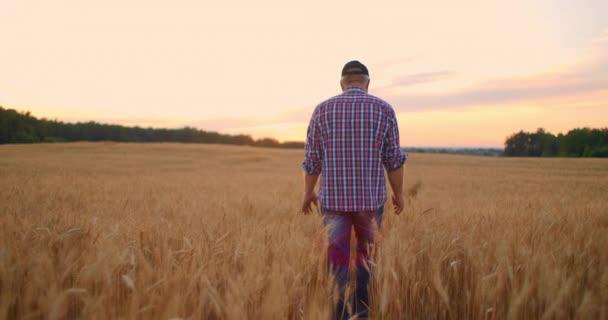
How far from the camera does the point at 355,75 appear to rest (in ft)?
7.96

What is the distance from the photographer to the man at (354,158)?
2305mm

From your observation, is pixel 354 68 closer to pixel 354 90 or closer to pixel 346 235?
pixel 354 90

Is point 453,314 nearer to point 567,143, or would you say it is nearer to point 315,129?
point 315,129

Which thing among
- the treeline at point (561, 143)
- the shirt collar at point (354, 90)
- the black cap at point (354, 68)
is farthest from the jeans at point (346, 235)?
the treeline at point (561, 143)

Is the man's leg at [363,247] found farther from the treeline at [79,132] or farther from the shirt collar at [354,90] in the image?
the treeline at [79,132]

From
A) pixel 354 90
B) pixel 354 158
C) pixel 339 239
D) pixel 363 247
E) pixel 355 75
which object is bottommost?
pixel 363 247

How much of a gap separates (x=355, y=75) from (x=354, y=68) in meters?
0.05

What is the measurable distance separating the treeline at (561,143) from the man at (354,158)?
5650 cm

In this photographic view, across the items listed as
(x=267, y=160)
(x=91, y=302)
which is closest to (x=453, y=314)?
(x=91, y=302)

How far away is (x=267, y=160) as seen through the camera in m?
26.3

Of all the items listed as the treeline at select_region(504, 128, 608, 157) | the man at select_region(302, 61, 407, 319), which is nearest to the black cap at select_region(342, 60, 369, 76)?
the man at select_region(302, 61, 407, 319)

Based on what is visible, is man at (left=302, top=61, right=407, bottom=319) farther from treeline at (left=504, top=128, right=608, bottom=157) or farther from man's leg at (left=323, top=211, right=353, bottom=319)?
treeline at (left=504, top=128, right=608, bottom=157)

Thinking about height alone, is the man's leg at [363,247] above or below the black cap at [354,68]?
below

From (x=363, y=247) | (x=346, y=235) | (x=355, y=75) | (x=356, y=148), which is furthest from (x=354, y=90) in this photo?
(x=363, y=247)
